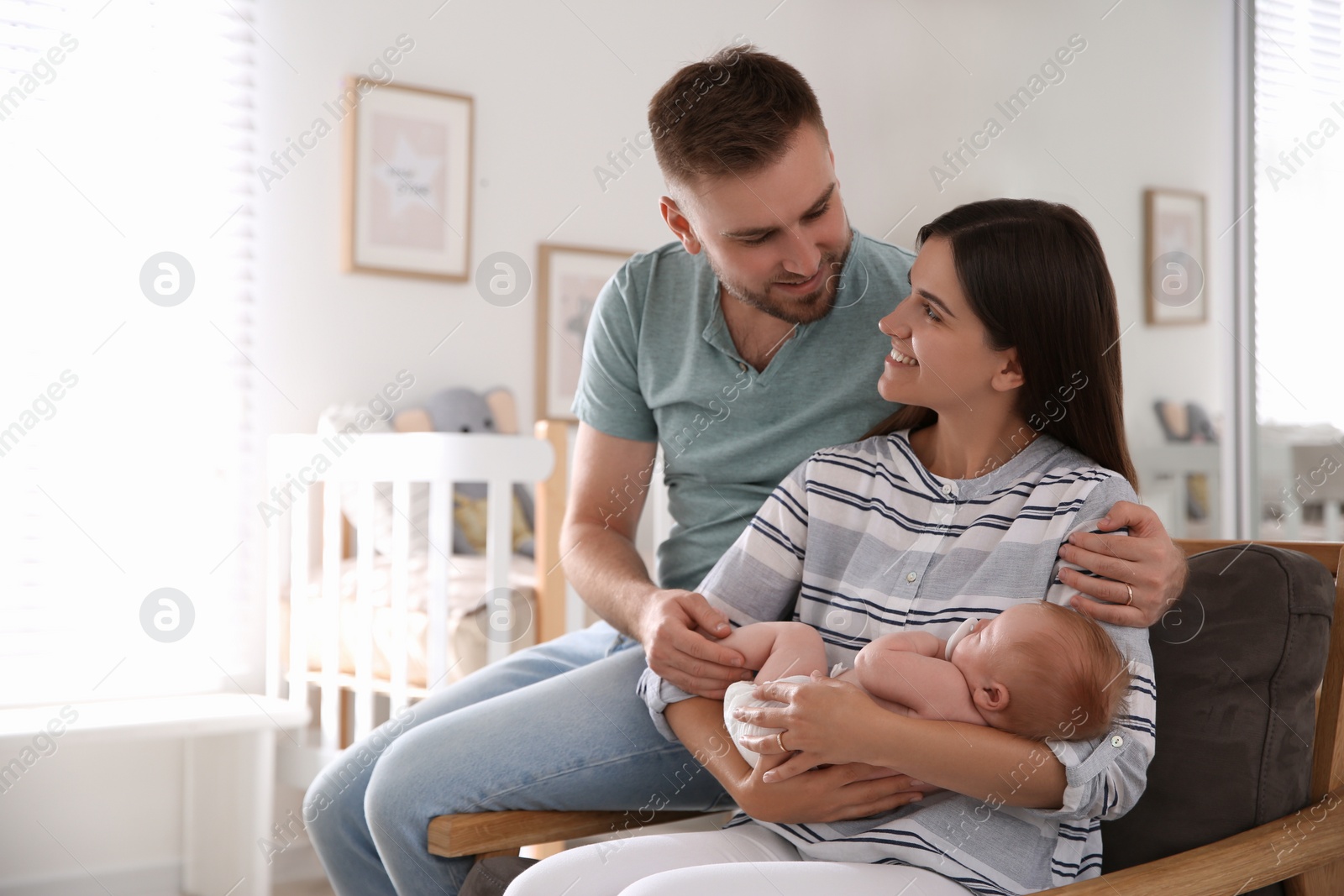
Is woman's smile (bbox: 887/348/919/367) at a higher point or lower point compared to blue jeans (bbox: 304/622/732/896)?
higher

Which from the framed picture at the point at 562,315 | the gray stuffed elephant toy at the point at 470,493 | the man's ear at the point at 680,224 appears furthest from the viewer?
the framed picture at the point at 562,315

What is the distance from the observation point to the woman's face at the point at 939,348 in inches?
44.4

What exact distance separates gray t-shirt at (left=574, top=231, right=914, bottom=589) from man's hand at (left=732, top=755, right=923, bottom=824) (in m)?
0.46

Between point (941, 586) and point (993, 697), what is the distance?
0.44 feet

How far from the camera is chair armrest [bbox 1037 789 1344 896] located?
926mm

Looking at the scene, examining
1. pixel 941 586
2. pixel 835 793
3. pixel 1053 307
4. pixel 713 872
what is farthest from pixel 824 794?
pixel 1053 307

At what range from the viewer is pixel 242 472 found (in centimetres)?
264

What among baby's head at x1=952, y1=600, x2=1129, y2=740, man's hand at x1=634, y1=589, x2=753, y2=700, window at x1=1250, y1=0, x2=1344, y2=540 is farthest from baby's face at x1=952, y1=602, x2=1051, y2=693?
window at x1=1250, y1=0, x2=1344, y2=540

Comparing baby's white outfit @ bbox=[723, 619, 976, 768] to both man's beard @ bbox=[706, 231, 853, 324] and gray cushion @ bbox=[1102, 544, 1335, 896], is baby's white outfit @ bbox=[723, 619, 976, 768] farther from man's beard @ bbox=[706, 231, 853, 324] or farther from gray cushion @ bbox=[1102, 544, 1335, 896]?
man's beard @ bbox=[706, 231, 853, 324]

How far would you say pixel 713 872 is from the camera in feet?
3.09

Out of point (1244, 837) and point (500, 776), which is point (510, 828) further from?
point (1244, 837)

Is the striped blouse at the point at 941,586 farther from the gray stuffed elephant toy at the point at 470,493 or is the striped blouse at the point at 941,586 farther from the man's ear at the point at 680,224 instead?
the gray stuffed elephant toy at the point at 470,493

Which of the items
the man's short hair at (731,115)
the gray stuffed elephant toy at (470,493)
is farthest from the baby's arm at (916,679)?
the gray stuffed elephant toy at (470,493)

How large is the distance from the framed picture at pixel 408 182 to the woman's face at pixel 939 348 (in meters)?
1.92
